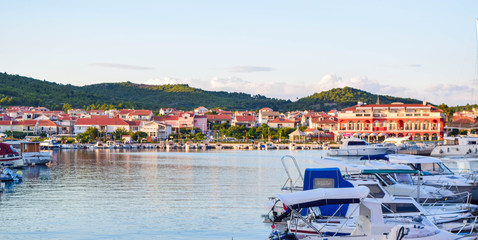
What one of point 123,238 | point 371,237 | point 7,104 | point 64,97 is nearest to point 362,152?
point 123,238

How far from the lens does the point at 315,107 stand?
581 feet

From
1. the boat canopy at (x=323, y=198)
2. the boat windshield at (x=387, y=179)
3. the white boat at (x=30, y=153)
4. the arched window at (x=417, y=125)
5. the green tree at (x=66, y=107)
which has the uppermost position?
the green tree at (x=66, y=107)

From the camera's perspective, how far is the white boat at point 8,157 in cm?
4403

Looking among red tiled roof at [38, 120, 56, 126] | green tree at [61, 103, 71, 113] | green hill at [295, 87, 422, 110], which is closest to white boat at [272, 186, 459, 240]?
red tiled roof at [38, 120, 56, 126]

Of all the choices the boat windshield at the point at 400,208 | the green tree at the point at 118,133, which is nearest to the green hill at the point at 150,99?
the green tree at the point at 118,133

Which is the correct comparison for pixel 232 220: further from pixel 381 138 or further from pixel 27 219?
pixel 381 138

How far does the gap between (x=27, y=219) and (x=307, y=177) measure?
10890 millimetres

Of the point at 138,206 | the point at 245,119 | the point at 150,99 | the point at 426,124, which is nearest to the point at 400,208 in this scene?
the point at 138,206

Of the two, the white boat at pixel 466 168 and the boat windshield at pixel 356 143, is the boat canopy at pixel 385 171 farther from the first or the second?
the boat windshield at pixel 356 143

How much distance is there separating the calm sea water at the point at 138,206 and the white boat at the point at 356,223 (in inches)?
176

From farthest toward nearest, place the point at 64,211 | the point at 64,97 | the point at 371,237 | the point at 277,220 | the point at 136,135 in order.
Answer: the point at 64,97
the point at 136,135
the point at 64,211
the point at 277,220
the point at 371,237

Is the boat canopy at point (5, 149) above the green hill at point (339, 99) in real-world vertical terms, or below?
below

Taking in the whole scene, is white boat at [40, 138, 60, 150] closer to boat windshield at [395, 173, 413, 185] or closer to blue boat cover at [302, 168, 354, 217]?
boat windshield at [395, 173, 413, 185]

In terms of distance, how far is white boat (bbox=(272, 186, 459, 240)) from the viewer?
12.4 metres
